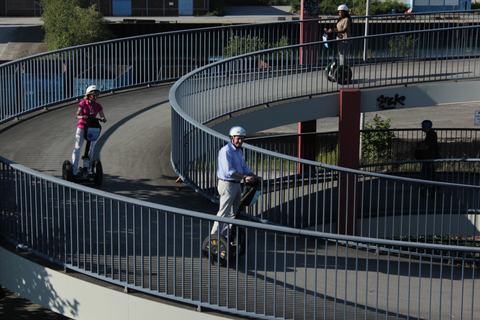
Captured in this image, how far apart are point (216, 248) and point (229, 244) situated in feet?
→ 1.45

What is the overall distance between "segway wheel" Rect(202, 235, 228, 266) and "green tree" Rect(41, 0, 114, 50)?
44.2m

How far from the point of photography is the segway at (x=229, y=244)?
7.53 m

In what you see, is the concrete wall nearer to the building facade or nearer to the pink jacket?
the pink jacket

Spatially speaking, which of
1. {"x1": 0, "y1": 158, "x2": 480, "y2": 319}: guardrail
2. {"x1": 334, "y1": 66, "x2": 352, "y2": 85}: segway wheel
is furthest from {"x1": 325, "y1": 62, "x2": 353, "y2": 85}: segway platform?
{"x1": 0, "y1": 158, "x2": 480, "y2": 319}: guardrail

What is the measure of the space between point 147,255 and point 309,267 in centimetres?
176

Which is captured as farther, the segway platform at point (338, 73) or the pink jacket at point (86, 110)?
the segway platform at point (338, 73)

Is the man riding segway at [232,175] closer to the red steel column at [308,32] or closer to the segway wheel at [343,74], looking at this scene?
the segway wheel at [343,74]

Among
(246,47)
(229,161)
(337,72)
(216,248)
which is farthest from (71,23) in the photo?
(216,248)

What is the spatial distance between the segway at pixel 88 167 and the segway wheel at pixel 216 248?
359cm

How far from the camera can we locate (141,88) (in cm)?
1789

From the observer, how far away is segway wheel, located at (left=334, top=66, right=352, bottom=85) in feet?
50.9

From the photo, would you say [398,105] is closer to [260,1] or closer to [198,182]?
[198,182]

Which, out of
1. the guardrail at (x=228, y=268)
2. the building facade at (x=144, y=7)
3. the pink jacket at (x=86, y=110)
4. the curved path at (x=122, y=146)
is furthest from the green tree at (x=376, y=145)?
the building facade at (x=144, y=7)

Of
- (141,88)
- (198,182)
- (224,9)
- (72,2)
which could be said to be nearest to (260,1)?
(224,9)
